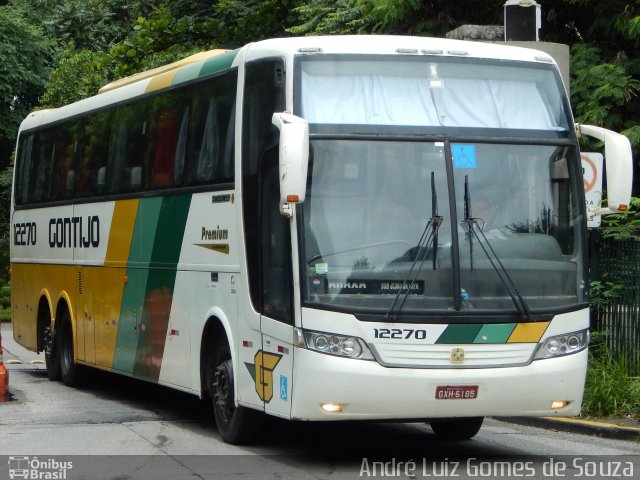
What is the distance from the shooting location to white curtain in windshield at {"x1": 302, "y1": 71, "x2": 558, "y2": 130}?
9.86 m

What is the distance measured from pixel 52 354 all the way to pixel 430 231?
9.21 m

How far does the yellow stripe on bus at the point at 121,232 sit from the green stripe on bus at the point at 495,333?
17.5ft

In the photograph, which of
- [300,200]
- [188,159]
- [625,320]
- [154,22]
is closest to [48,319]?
[188,159]

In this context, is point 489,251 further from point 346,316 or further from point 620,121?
point 620,121

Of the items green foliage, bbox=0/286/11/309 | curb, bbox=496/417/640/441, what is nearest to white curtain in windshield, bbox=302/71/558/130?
curb, bbox=496/417/640/441

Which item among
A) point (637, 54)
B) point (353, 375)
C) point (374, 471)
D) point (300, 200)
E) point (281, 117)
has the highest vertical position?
point (637, 54)

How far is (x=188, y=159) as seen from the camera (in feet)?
40.1

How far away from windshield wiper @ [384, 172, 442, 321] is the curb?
3415 mm

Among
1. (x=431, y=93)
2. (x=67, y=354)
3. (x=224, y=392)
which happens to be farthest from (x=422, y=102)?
(x=67, y=354)

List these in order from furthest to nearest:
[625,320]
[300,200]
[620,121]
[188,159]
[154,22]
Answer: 1. [154,22]
2. [620,121]
3. [625,320]
4. [188,159]
5. [300,200]

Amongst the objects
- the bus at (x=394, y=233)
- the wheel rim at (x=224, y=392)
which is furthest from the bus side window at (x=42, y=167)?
the wheel rim at (x=224, y=392)

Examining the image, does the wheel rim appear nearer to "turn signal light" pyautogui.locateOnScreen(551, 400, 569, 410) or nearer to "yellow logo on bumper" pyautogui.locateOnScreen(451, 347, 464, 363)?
"yellow logo on bumper" pyautogui.locateOnScreen(451, 347, 464, 363)

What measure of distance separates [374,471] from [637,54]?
10635 millimetres

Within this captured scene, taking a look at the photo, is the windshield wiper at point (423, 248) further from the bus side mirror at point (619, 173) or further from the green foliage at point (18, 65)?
the green foliage at point (18, 65)
